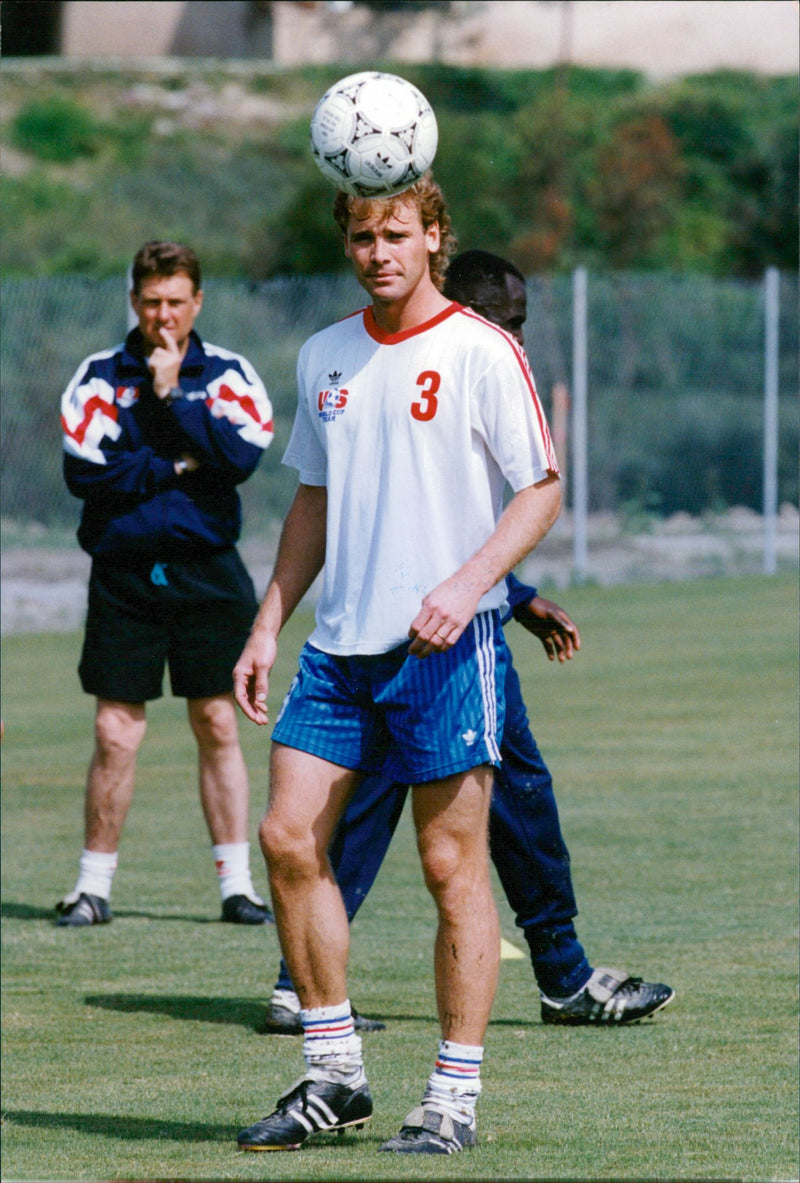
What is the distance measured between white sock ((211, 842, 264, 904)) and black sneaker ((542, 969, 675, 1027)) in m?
1.74

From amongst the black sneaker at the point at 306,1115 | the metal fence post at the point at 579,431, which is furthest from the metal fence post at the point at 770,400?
the black sneaker at the point at 306,1115

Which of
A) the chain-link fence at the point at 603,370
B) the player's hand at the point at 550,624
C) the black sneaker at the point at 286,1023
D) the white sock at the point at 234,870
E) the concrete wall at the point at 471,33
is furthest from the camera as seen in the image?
the chain-link fence at the point at 603,370

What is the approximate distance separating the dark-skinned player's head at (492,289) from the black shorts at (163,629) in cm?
182

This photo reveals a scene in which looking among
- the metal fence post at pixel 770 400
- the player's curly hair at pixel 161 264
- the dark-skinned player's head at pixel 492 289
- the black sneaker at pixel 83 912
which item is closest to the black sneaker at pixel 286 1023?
the black sneaker at pixel 83 912

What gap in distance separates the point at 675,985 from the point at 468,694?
1.93 m

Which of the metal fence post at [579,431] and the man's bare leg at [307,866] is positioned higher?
the metal fence post at [579,431]

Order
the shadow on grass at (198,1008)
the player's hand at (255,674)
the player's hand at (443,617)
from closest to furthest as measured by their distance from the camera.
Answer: the player's hand at (443,617) < the player's hand at (255,674) < the shadow on grass at (198,1008)

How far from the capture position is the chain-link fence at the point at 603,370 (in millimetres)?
17141

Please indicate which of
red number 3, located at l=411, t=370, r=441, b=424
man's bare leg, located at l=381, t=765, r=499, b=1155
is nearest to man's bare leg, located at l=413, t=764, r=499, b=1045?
man's bare leg, located at l=381, t=765, r=499, b=1155

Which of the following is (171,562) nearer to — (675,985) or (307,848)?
(675,985)

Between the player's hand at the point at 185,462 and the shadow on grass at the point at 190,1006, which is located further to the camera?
the player's hand at the point at 185,462

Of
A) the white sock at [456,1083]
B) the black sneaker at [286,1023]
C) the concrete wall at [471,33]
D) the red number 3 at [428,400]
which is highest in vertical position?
the concrete wall at [471,33]

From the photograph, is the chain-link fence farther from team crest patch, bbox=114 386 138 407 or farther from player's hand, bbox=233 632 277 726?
player's hand, bbox=233 632 277 726

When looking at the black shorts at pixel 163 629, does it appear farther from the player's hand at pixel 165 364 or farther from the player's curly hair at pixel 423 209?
the player's curly hair at pixel 423 209
